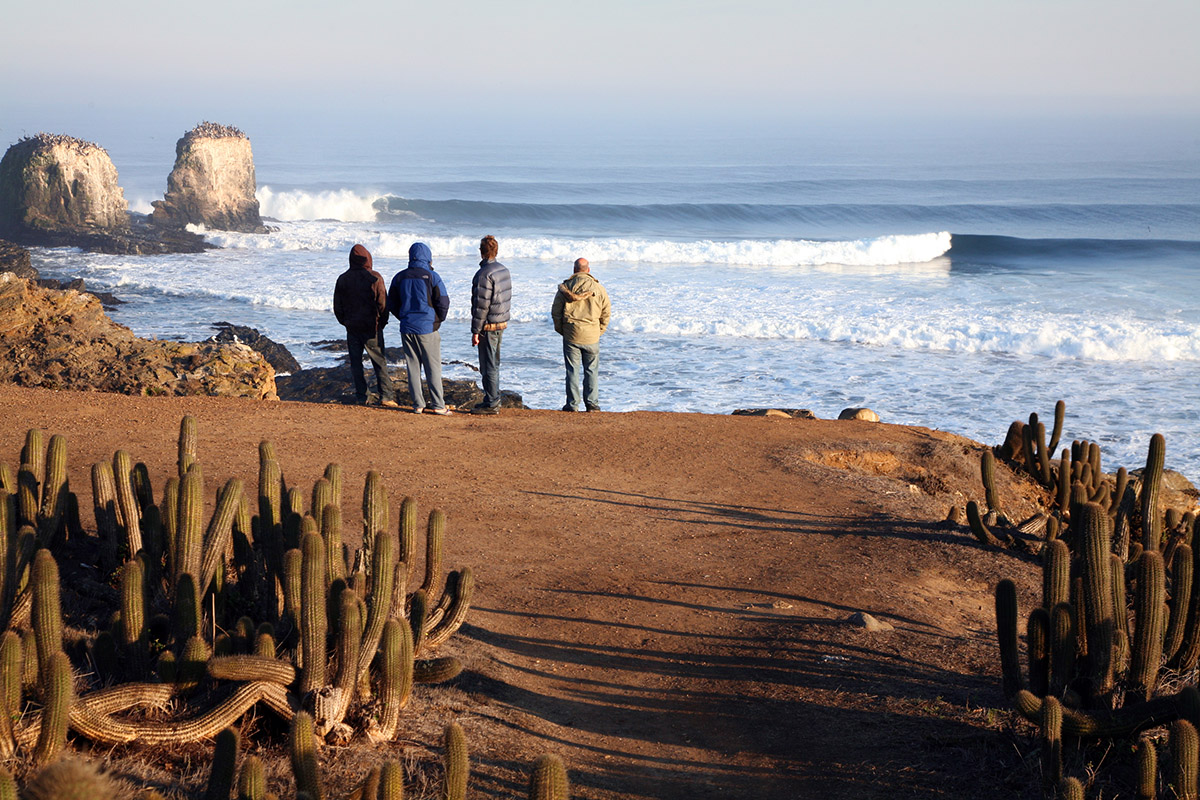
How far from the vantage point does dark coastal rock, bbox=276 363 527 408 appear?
47.0 feet

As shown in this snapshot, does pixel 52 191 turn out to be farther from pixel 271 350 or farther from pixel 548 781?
pixel 548 781

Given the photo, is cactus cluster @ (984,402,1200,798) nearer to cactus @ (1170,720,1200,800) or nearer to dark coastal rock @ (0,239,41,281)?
cactus @ (1170,720,1200,800)

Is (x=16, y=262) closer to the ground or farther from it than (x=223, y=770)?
farther from it

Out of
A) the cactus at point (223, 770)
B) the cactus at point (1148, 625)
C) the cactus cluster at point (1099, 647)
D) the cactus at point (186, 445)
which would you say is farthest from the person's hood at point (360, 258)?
the cactus at point (1148, 625)

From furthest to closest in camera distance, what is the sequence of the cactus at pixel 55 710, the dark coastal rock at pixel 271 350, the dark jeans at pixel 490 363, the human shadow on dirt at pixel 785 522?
the dark coastal rock at pixel 271 350 < the dark jeans at pixel 490 363 < the human shadow on dirt at pixel 785 522 < the cactus at pixel 55 710

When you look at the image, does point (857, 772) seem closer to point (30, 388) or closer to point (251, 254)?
point (30, 388)

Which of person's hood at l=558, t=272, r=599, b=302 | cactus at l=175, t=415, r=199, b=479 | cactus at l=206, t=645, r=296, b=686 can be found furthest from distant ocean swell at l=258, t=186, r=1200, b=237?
cactus at l=206, t=645, r=296, b=686

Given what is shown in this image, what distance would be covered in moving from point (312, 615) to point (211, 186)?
41892 millimetres

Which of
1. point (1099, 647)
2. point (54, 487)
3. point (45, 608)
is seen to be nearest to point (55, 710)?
point (45, 608)

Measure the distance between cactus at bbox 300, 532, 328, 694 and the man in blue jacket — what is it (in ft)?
20.7

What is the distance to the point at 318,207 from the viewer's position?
53406 millimetres

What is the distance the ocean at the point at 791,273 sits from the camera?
17891 mm

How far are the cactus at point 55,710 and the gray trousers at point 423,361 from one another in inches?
291

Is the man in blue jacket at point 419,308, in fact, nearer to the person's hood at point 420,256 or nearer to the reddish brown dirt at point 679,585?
the person's hood at point 420,256
